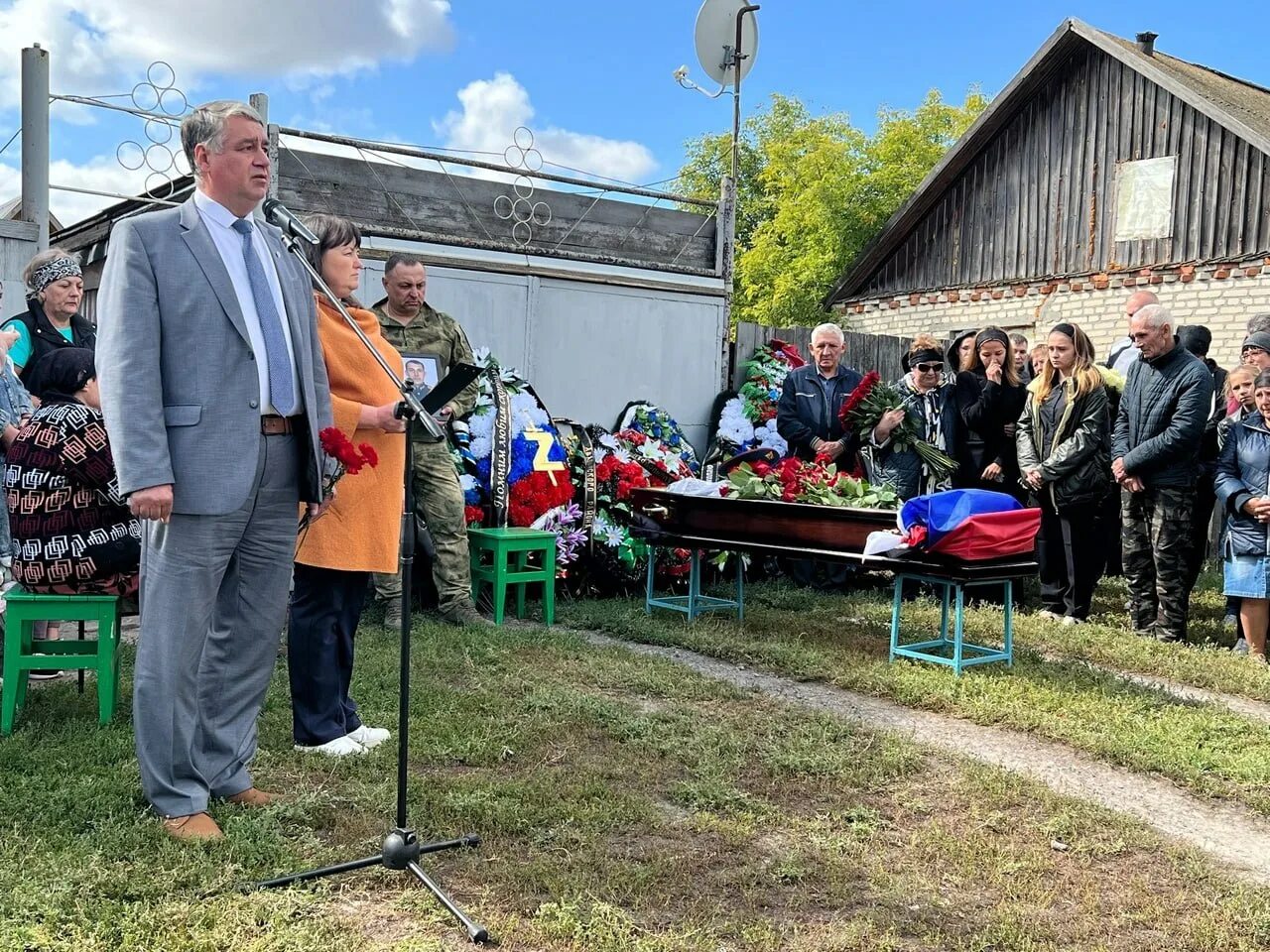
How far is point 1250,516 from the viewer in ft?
21.2

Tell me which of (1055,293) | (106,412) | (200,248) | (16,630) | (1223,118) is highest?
(1223,118)

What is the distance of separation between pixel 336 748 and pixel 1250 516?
499 centimetres

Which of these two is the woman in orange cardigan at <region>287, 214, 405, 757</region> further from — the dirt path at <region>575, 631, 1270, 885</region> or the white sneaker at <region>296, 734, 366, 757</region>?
the dirt path at <region>575, 631, 1270, 885</region>

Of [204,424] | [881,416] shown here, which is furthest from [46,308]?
[881,416]


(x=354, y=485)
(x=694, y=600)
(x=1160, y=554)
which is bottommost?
(x=694, y=600)

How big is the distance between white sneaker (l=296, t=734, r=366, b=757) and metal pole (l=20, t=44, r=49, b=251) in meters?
4.88

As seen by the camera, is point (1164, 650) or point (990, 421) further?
point (990, 421)

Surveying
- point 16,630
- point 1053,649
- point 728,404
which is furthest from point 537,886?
point 728,404

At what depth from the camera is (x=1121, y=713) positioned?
5.14 metres

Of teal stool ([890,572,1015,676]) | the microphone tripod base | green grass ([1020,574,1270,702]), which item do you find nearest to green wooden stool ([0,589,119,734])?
the microphone tripod base

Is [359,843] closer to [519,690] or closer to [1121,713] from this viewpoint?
[519,690]

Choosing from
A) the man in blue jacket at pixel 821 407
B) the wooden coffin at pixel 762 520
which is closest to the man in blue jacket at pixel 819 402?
the man in blue jacket at pixel 821 407

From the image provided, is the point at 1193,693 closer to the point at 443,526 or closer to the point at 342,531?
the point at 443,526

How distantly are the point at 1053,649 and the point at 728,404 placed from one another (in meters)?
3.92
